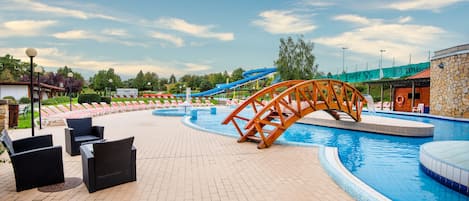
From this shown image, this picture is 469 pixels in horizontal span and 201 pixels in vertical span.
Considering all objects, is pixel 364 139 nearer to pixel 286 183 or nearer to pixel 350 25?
pixel 286 183

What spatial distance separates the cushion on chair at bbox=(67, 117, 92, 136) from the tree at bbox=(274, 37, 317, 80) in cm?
2985

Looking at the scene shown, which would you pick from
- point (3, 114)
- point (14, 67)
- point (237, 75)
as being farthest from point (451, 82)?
point (14, 67)

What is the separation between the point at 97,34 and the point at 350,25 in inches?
827

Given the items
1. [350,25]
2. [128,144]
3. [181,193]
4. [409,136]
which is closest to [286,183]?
[181,193]

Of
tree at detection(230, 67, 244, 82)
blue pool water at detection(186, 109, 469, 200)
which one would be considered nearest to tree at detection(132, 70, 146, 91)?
tree at detection(230, 67, 244, 82)

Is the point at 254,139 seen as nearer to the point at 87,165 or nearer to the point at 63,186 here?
the point at 87,165

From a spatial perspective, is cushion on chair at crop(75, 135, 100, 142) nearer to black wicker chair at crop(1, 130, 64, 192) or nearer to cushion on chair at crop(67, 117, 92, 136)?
cushion on chair at crop(67, 117, 92, 136)

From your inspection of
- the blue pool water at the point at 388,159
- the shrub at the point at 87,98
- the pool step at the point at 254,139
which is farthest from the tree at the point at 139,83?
the pool step at the point at 254,139

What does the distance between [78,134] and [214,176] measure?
4.05 m

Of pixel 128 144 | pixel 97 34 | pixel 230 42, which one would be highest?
pixel 230 42

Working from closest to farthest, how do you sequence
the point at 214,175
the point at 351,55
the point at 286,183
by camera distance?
the point at 286,183 → the point at 214,175 → the point at 351,55

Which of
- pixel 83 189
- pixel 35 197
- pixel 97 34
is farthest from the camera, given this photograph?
pixel 97 34

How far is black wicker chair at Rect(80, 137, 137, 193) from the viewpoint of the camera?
4.04m

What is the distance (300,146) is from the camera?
24.5ft
